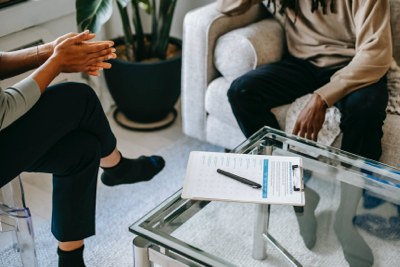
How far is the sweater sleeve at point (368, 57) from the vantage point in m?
1.40

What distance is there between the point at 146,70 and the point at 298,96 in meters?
0.72

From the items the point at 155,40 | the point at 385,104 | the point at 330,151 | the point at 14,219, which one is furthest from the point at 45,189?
the point at 385,104

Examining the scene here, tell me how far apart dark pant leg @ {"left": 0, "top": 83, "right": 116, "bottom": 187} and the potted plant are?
811mm

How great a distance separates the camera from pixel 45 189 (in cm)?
167

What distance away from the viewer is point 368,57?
55.5 inches

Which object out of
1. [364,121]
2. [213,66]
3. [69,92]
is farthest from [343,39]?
[69,92]

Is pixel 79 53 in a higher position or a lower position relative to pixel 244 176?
higher

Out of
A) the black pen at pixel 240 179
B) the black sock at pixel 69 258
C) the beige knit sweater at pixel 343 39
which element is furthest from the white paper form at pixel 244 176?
the beige knit sweater at pixel 343 39

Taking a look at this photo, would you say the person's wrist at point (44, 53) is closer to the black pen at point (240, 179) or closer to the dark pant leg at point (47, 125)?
the dark pant leg at point (47, 125)

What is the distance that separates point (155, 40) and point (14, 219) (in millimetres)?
1212

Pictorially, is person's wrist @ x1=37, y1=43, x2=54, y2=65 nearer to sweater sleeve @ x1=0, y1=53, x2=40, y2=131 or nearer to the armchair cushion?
sweater sleeve @ x1=0, y1=53, x2=40, y2=131

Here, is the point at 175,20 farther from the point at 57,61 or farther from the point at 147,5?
the point at 57,61

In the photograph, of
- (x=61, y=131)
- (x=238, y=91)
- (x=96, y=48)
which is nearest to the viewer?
(x=61, y=131)

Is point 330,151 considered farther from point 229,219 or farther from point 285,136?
point 229,219
